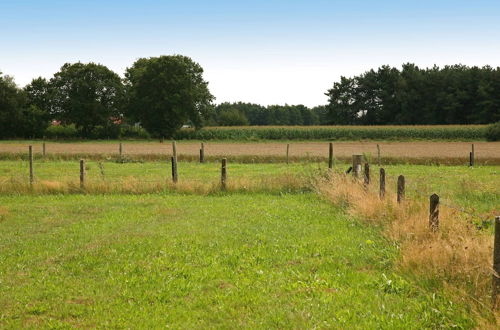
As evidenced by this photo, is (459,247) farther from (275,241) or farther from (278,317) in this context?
(275,241)

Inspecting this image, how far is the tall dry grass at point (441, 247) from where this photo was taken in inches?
277

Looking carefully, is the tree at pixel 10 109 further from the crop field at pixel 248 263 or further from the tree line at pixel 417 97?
the tree line at pixel 417 97

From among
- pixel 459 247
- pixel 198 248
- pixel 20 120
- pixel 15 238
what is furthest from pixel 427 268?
pixel 20 120

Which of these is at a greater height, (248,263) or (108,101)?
(108,101)

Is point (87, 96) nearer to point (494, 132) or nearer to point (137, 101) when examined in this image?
point (137, 101)

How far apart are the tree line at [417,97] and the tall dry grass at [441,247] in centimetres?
8481

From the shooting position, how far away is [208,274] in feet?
29.7

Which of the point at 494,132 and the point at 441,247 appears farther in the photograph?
the point at 494,132

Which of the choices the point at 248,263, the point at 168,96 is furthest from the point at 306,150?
the point at 248,263

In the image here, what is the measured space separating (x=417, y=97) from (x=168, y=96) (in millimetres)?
51252

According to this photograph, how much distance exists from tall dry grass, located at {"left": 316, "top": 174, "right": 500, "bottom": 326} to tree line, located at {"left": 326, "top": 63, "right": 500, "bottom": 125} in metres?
84.8

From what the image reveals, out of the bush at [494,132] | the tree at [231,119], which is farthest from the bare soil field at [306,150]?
the tree at [231,119]

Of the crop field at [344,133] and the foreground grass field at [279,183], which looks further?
the crop field at [344,133]

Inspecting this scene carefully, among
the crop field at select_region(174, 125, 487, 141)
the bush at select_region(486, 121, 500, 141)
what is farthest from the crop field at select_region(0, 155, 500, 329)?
the crop field at select_region(174, 125, 487, 141)
